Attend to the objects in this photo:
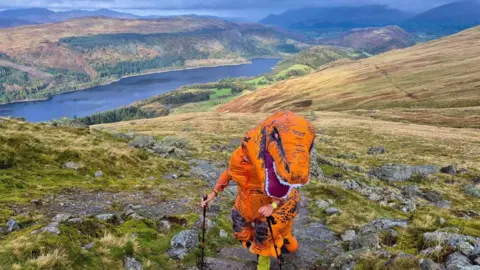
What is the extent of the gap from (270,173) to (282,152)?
0.46m

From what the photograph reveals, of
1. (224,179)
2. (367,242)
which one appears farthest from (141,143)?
(367,242)

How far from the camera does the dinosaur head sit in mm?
5617

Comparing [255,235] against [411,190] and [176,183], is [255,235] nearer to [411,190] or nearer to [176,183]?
[176,183]

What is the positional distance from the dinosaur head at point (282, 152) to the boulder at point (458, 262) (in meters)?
3.55

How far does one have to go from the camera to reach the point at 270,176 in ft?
19.4

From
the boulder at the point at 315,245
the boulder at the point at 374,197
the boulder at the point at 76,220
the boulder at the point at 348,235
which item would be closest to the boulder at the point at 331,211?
the boulder at the point at 315,245

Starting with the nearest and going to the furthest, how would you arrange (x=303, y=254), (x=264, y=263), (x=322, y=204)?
(x=264, y=263) → (x=303, y=254) → (x=322, y=204)

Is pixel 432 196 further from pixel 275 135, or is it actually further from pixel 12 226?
pixel 12 226

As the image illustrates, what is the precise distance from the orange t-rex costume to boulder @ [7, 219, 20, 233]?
17.7 feet

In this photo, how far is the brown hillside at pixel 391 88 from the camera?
370 ft

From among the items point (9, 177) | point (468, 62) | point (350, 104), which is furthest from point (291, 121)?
point (468, 62)

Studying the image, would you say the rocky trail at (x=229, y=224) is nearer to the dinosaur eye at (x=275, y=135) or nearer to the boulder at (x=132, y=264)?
the boulder at (x=132, y=264)

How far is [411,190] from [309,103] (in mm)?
121842

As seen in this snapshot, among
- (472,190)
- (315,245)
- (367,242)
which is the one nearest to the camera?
(367,242)
